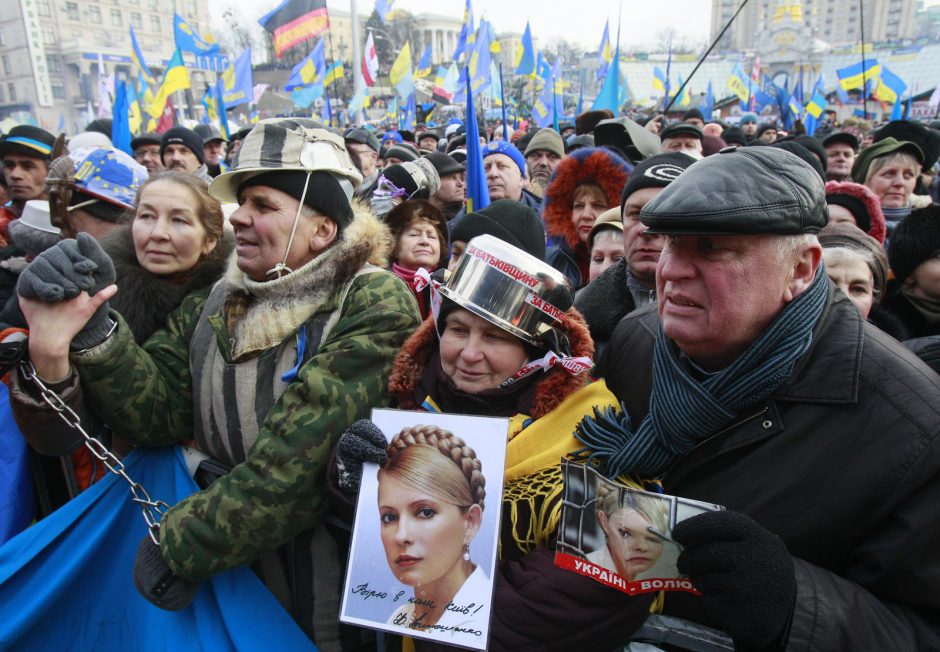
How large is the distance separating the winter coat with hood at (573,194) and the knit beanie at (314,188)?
6.03 feet

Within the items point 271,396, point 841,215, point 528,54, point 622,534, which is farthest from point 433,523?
point 528,54

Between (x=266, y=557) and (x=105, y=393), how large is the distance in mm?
792

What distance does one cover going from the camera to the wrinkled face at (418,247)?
3.85 metres

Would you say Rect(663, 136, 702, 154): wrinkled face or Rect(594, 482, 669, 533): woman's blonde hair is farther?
Rect(663, 136, 702, 154): wrinkled face

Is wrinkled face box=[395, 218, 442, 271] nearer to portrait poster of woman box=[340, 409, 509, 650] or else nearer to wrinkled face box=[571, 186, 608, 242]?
wrinkled face box=[571, 186, 608, 242]

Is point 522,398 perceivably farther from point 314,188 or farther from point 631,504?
point 314,188

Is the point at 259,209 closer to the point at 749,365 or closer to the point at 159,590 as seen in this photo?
the point at 159,590

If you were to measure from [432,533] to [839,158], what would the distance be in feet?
26.3

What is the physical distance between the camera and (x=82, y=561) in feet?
7.09

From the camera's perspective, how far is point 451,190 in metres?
5.88

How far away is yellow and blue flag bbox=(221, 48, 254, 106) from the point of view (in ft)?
40.3

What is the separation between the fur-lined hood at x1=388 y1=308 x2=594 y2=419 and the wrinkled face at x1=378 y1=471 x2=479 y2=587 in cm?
41

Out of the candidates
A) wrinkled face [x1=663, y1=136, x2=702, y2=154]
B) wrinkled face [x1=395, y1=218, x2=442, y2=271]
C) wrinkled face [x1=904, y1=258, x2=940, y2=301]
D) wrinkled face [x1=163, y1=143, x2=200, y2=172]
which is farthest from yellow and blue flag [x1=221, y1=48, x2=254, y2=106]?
wrinkled face [x1=904, y1=258, x2=940, y2=301]

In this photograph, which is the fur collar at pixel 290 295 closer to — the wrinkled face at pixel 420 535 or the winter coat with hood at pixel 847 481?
the wrinkled face at pixel 420 535
